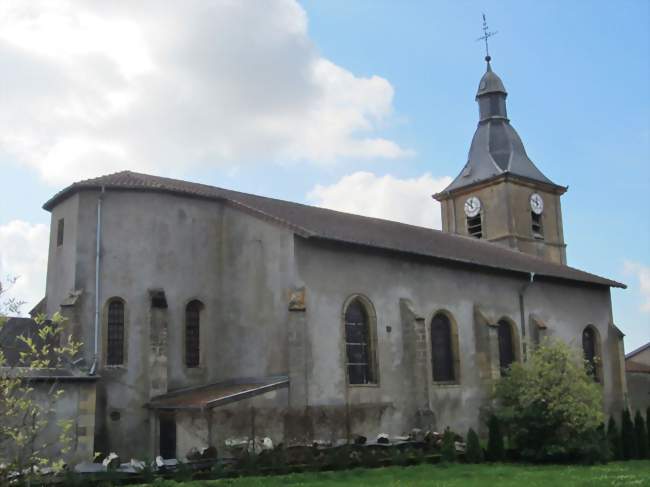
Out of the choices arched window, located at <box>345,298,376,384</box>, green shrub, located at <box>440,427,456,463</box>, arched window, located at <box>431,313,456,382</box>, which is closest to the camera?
green shrub, located at <box>440,427,456,463</box>

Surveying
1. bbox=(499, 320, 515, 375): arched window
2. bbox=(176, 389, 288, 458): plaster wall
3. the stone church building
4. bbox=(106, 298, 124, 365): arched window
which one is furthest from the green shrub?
bbox=(106, 298, 124, 365): arched window

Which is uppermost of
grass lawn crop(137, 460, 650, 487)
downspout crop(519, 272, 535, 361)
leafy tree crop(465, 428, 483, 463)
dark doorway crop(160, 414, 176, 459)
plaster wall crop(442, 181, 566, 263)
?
plaster wall crop(442, 181, 566, 263)

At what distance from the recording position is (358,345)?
24.3m

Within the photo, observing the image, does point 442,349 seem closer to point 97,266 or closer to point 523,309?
point 523,309

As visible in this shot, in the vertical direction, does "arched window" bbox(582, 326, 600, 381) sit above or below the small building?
above

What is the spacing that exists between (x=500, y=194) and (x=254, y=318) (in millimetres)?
19627

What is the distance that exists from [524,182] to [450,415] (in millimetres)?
17524

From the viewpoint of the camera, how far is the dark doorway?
72.3 ft

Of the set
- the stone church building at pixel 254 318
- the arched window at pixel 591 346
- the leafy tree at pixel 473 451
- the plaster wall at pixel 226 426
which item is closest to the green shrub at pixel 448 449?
the leafy tree at pixel 473 451

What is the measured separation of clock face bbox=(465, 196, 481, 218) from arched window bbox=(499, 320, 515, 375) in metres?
11.3

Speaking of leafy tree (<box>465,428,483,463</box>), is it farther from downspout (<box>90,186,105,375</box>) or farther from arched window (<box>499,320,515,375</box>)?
downspout (<box>90,186,105,375</box>)

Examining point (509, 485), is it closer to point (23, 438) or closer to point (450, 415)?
point (450, 415)

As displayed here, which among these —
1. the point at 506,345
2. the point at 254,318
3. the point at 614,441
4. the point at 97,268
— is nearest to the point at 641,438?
the point at 614,441

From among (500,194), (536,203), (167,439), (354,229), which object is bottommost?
(167,439)
